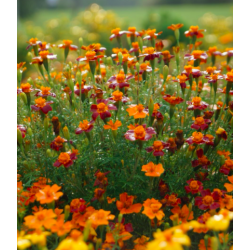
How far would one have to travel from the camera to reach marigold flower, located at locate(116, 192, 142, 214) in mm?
1319

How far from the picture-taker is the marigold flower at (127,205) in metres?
1.32

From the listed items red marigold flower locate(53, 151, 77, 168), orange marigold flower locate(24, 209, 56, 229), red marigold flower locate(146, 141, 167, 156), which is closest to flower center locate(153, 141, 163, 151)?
red marigold flower locate(146, 141, 167, 156)

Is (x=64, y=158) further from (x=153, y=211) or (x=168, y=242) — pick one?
(x=168, y=242)

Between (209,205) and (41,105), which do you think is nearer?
(209,205)

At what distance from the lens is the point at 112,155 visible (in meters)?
1.47

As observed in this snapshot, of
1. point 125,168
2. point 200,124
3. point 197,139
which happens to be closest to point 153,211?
point 125,168

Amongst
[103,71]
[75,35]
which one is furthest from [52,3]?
[103,71]

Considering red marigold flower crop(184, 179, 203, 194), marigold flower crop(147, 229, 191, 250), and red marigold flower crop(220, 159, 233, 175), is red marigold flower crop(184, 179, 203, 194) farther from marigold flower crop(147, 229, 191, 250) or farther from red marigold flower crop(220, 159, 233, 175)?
marigold flower crop(147, 229, 191, 250)

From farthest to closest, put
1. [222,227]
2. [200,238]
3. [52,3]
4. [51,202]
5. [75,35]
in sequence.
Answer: [52,3]
[75,35]
[200,238]
[51,202]
[222,227]

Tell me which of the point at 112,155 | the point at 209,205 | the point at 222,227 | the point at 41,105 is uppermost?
the point at 41,105

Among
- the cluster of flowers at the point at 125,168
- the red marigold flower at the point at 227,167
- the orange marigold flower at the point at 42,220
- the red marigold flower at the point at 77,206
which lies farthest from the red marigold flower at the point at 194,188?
the orange marigold flower at the point at 42,220

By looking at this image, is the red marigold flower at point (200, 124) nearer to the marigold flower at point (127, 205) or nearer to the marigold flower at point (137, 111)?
the marigold flower at point (137, 111)

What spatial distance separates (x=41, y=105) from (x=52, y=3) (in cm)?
2361
